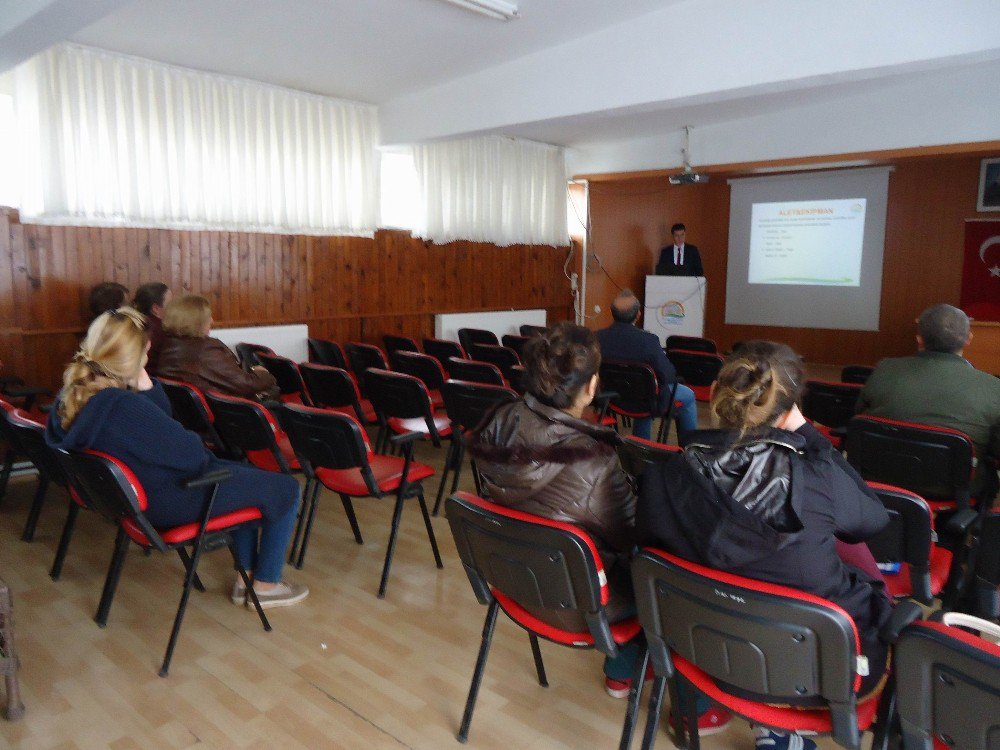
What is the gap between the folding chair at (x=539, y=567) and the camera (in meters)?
1.80

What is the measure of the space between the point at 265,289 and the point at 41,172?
6.22 ft

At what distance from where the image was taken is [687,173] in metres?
7.86

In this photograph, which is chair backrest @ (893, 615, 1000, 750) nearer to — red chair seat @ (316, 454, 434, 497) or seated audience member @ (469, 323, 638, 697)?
seated audience member @ (469, 323, 638, 697)

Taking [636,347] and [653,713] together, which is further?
[636,347]

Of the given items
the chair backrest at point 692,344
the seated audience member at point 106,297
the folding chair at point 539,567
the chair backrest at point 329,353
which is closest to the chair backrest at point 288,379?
the chair backrest at point 329,353

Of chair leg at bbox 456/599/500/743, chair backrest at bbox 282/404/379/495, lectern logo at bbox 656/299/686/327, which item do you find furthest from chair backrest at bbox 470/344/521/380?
lectern logo at bbox 656/299/686/327

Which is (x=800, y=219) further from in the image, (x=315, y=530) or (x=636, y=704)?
(x=636, y=704)

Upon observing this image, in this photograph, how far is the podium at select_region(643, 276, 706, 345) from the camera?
9.05m

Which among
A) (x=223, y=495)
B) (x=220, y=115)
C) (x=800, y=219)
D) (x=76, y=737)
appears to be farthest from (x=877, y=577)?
(x=800, y=219)

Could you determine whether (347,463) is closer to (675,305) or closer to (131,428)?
(131,428)

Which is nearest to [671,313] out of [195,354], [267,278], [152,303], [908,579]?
[267,278]

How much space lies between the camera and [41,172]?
5.14m

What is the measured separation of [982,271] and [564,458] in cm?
852

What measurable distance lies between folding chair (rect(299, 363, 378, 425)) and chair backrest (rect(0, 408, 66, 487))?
155 cm
